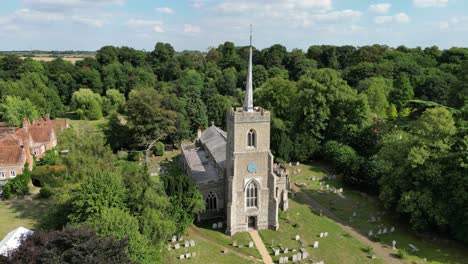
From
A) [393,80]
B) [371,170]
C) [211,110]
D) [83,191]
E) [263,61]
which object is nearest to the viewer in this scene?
[83,191]

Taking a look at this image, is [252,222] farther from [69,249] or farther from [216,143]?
[69,249]

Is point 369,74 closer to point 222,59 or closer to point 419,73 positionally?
point 419,73

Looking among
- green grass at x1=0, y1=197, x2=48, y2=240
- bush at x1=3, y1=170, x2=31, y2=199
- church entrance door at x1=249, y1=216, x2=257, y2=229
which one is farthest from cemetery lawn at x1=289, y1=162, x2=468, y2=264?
bush at x1=3, y1=170, x2=31, y2=199

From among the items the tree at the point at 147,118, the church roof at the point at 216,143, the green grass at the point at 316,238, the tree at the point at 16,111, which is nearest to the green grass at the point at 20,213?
the church roof at the point at 216,143

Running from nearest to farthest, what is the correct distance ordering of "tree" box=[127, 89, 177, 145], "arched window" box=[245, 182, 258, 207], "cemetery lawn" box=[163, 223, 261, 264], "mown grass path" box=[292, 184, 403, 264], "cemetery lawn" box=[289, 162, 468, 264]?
"cemetery lawn" box=[163, 223, 261, 264]
"mown grass path" box=[292, 184, 403, 264]
"cemetery lawn" box=[289, 162, 468, 264]
"arched window" box=[245, 182, 258, 207]
"tree" box=[127, 89, 177, 145]

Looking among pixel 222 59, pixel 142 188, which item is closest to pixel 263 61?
pixel 222 59

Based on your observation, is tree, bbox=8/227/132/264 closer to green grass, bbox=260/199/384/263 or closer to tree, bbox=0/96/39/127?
green grass, bbox=260/199/384/263
